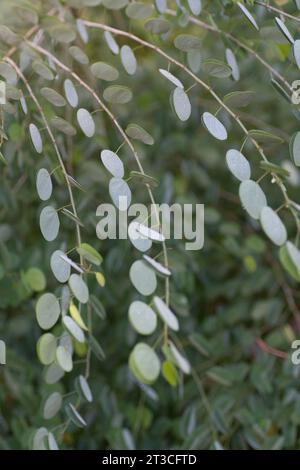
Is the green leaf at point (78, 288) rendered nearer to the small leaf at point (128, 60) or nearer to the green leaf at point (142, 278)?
the green leaf at point (142, 278)

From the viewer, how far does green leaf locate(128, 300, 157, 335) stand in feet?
1.75

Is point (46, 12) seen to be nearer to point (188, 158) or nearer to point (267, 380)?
point (188, 158)

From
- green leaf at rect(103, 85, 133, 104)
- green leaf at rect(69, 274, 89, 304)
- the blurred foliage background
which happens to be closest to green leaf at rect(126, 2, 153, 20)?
the blurred foliage background

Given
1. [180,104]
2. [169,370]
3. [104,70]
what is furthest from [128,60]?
[169,370]

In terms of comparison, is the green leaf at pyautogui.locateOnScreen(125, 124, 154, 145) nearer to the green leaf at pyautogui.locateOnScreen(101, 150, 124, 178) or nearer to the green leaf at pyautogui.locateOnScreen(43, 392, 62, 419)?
the green leaf at pyautogui.locateOnScreen(101, 150, 124, 178)

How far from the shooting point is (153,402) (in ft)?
3.15

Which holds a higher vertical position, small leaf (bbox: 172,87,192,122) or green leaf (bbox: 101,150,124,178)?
small leaf (bbox: 172,87,192,122)

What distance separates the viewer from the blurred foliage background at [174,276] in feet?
2.88

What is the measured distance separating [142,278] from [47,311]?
0.11m

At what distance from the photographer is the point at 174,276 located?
3.19 ft

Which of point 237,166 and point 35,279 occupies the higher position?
point 237,166

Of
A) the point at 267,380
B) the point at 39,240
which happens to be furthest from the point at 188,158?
the point at 267,380

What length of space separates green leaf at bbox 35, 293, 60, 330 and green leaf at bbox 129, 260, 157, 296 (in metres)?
0.09

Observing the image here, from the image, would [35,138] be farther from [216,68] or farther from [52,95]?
[216,68]
